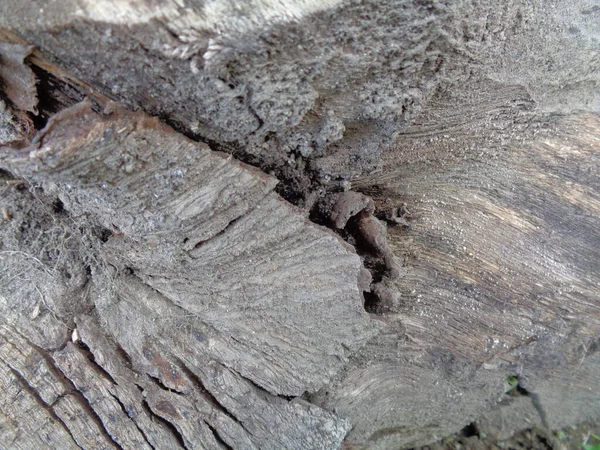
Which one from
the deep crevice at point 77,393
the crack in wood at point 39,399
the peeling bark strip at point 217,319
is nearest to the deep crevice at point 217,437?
the peeling bark strip at point 217,319

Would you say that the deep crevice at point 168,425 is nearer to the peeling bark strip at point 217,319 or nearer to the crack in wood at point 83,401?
the peeling bark strip at point 217,319

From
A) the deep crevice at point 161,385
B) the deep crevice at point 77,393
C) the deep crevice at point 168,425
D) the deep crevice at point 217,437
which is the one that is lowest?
the deep crevice at point 217,437

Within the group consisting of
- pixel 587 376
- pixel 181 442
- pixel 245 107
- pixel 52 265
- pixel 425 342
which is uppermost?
pixel 245 107

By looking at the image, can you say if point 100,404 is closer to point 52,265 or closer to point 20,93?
point 52,265

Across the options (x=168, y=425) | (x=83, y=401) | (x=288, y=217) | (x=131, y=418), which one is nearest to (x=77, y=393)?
(x=83, y=401)

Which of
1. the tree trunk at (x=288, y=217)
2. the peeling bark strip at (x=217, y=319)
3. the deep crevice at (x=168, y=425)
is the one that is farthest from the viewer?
the deep crevice at (x=168, y=425)

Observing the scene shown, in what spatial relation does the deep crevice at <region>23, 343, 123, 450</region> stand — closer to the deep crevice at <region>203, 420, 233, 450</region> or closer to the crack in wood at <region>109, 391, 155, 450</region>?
the crack in wood at <region>109, 391, 155, 450</region>

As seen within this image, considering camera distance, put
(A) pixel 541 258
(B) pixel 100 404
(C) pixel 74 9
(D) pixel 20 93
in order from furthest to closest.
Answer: (A) pixel 541 258 < (B) pixel 100 404 < (D) pixel 20 93 < (C) pixel 74 9

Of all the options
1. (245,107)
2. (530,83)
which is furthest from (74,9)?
(530,83)

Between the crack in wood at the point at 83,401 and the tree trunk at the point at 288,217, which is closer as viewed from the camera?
the tree trunk at the point at 288,217
